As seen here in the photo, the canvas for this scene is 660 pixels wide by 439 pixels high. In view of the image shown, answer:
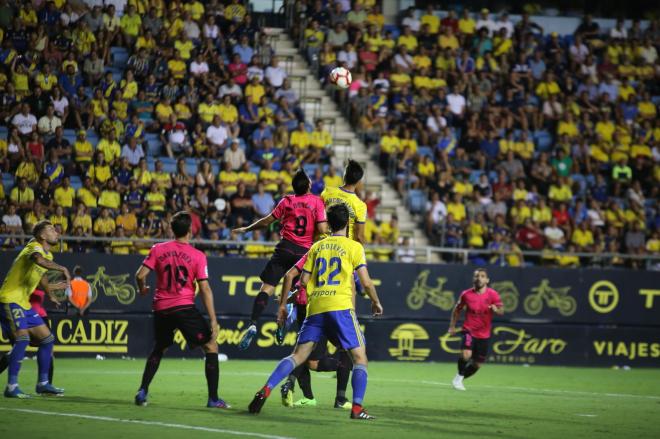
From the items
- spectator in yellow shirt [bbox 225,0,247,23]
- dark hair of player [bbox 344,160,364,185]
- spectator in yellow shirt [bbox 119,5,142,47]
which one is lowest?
dark hair of player [bbox 344,160,364,185]

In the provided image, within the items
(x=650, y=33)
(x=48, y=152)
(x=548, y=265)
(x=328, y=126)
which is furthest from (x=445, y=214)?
(x=650, y=33)

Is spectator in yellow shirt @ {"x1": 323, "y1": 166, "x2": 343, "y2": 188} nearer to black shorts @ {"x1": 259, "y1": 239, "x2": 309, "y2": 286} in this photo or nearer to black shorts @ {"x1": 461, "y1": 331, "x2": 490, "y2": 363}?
black shorts @ {"x1": 461, "y1": 331, "x2": 490, "y2": 363}

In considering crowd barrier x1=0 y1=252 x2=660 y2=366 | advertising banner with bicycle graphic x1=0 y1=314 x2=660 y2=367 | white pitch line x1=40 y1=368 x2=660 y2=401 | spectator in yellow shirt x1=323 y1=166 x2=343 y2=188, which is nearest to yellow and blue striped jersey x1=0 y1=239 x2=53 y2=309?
white pitch line x1=40 y1=368 x2=660 y2=401

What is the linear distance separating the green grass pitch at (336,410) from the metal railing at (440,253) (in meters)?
2.26

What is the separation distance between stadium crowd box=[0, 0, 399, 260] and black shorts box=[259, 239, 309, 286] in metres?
7.52

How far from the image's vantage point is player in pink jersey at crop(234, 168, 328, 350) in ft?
46.8

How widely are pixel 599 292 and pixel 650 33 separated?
11.2 metres

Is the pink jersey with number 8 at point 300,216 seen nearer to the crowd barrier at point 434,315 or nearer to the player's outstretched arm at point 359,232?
→ the player's outstretched arm at point 359,232

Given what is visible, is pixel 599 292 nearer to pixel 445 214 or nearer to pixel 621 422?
pixel 445 214

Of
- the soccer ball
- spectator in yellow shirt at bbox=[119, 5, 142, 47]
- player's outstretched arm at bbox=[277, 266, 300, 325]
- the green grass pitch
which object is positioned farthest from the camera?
spectator in yellow shirt at bbox=[119, 5, 142, 47]

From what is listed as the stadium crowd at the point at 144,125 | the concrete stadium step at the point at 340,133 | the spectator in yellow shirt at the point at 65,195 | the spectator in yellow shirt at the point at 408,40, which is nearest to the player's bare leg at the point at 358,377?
the stadium crowd at the point at 144,125

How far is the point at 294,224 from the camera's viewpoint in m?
14.4

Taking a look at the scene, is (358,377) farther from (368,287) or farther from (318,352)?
(318,352)

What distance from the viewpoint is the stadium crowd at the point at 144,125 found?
2253cm
